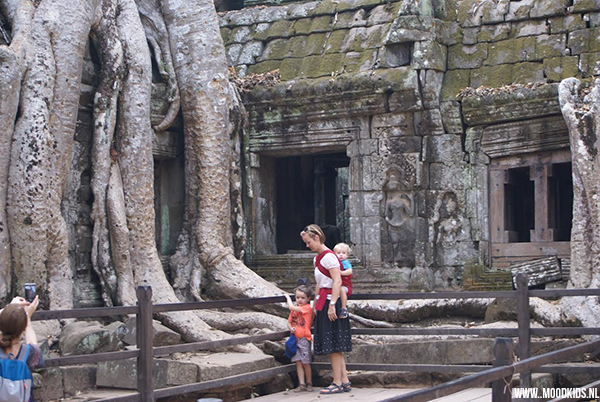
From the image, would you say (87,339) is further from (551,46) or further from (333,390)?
(551,46)

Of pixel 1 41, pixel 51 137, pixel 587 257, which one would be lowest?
pixel 587 257

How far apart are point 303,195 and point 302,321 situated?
261 inches

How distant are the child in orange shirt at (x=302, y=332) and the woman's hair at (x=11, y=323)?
9.10 feet

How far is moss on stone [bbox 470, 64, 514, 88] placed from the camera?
9672 millimetres

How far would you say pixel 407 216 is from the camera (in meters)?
10.0

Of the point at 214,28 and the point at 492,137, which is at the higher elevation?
the point at 214,28

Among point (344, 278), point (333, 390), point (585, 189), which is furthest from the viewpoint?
point (585, 189)

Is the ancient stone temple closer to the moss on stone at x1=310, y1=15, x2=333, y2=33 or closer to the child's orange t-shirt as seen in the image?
the moss on stone at x1=310, y1=15, x2=333, y2=33

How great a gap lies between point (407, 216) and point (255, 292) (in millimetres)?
2018

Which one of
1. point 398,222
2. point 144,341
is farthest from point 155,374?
point 398,222

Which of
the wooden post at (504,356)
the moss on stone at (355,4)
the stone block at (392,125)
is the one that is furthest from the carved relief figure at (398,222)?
the wooden post at (504,356)

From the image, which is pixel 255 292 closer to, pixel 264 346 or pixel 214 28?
pixel 264 346

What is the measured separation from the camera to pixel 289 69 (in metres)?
10.6

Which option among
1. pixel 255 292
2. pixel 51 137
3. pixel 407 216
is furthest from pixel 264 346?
pixel 407 216
